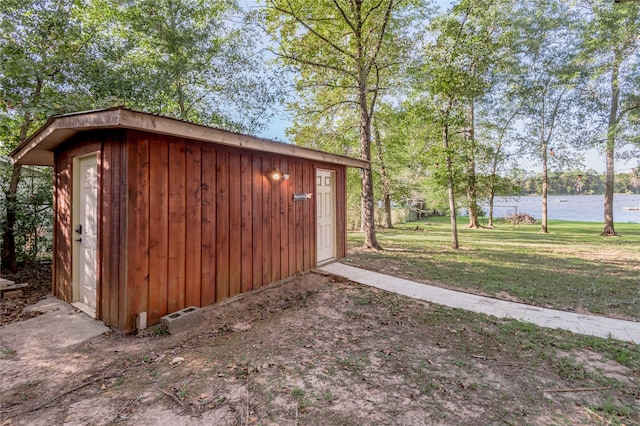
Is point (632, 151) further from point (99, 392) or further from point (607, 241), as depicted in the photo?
point (99, 392)

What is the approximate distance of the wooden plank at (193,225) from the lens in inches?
135

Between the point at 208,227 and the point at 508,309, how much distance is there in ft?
13.9

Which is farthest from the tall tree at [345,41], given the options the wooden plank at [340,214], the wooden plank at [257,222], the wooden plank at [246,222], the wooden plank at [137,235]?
the wooden plank at [137,235]

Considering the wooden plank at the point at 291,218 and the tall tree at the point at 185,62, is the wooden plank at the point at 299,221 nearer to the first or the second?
the wooden plank at the point at 291,218

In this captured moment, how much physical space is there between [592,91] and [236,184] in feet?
50.9

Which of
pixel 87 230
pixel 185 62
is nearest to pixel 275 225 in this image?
pixel 87 230

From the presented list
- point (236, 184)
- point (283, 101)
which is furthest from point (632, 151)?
point (236, 184)

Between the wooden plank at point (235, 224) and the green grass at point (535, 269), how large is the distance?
2.93 meters

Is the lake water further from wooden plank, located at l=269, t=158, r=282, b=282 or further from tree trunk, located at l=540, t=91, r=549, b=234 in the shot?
wooden plank, located at l=269, t=158, r=282, b=282

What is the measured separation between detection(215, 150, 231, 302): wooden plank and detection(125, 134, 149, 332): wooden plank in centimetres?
89

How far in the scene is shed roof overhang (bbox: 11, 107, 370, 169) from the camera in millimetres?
2586

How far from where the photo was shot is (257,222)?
4.38 meters

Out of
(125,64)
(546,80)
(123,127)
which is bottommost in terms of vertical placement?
(123,127)

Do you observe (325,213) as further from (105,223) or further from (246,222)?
(105,223)
